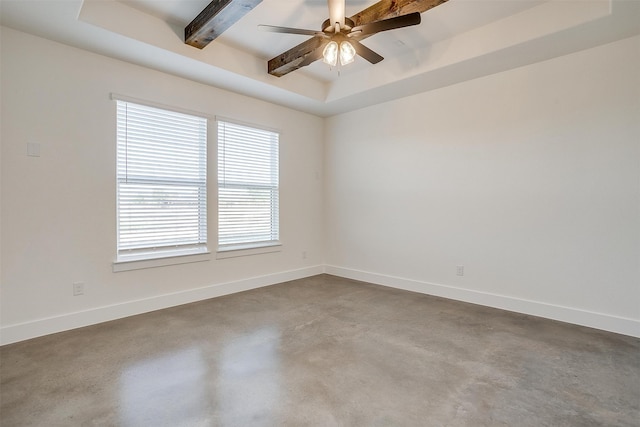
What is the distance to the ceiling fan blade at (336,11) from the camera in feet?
7.59

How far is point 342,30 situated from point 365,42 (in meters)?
1.09

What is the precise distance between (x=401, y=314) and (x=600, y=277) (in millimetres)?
1955

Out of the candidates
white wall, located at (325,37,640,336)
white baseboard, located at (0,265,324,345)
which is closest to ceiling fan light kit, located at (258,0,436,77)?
white wall, located at (325,37,640,336)

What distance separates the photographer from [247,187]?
446cm

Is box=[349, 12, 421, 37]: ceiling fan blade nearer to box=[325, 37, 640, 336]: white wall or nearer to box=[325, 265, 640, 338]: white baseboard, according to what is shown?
box=[325, 37, 640, 336]: white wall

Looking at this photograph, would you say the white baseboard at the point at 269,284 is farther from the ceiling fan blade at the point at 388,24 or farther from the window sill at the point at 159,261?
the ceiling fan blade at the point at 388,24

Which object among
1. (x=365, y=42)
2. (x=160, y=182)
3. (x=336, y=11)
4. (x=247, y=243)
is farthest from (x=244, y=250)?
(x=336, y=11)

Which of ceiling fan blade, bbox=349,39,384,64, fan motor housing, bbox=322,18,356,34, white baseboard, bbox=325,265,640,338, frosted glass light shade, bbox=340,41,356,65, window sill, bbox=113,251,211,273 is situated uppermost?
fan motor housing, bbox=322,18,356,34

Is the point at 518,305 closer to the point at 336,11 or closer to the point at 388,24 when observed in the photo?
the point at 388,24

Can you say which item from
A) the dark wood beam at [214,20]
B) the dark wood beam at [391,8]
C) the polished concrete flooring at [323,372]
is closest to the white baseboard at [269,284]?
the polished concrete flooring at [323,372]

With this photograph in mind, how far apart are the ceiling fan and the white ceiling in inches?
18.4

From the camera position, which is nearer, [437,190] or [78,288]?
[78,288]

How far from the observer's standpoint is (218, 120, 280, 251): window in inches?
165

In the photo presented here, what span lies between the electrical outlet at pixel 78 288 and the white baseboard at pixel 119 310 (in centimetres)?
18
